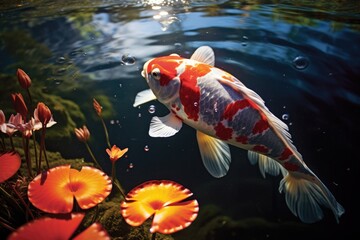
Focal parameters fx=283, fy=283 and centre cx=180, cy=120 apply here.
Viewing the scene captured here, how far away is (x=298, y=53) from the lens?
3.30m

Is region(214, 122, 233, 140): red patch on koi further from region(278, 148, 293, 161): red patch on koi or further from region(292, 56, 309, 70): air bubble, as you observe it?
region(292, 56, 309, 70): air bubble

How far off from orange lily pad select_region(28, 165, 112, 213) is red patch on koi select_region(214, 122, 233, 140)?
732 millimetres

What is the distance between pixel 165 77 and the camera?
1749mm

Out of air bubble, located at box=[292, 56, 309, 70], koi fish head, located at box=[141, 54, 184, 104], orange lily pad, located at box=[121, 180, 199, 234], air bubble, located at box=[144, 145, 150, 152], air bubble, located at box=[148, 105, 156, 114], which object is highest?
koi fish head, located at box=[141, 54, 184, 104]

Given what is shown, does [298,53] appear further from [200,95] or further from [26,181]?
[26,181]

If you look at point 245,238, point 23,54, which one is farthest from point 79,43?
point 245,238

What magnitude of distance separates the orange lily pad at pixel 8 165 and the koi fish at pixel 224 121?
34.1 inches

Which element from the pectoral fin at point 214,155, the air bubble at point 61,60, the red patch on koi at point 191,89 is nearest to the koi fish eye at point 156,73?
the red patch on koi at point 191,89

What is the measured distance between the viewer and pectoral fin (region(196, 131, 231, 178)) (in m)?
1.84

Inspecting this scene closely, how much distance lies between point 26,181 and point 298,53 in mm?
3048

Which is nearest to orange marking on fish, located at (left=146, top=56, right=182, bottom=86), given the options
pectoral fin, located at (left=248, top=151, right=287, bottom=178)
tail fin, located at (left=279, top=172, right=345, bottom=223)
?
pectoral fin, located at (left=248, top=151, right=287, bottom=178)

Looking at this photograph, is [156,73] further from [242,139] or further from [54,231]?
[54,231]

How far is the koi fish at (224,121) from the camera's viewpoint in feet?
5.33

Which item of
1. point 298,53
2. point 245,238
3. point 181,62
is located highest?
point 181,62
